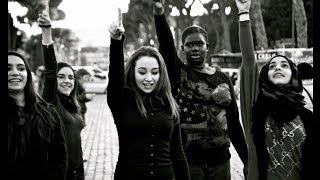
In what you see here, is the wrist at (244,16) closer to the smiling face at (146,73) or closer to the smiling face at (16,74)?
the smiling face at (146,73)

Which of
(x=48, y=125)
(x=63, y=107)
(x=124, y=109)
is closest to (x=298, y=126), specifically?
(x=124, y=109)

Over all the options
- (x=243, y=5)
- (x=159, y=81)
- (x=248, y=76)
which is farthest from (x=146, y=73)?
(x=243, y=5)

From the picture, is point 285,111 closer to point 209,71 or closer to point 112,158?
point 209,71

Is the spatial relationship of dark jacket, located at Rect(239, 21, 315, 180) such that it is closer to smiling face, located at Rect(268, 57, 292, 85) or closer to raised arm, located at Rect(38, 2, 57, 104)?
smiling face, located at Rect(268, 57, 292, 85)

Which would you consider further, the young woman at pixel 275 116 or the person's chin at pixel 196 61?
the person's chin at pixel 196 61

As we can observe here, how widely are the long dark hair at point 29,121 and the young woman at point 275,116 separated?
4.47 feet

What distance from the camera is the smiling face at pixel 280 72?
3.56 m

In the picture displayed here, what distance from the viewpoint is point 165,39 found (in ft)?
12.3

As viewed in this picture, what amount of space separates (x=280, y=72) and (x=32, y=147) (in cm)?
173

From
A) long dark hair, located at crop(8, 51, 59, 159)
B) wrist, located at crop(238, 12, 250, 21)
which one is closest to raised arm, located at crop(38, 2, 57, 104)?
long dark hair, located at crop(8, 51, 59, 159)

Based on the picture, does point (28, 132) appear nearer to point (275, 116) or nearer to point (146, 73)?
point (146, 73)

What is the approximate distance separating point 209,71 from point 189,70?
0.18m

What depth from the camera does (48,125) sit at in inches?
123

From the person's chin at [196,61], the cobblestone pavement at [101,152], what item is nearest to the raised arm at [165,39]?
the person's chin at [196,61]
